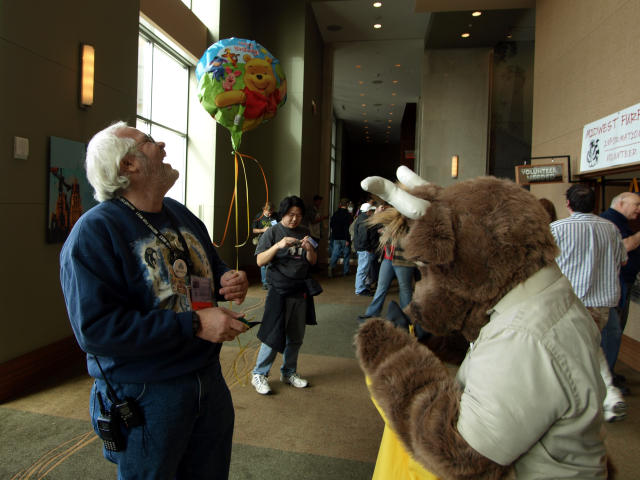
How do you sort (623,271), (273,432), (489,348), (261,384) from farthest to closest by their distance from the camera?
(623,271) → (261,384) → (273,432) → (489,348)

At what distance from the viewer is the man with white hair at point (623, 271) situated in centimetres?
354

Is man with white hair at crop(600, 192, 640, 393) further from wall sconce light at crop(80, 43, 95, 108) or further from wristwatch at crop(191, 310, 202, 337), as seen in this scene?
wall sconce light at crop(80, 43, 95, 108)

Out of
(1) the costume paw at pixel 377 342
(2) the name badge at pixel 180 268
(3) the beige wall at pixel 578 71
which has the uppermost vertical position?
(3) the beige wall at pixel 578 71

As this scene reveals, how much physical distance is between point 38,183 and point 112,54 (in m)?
1.83

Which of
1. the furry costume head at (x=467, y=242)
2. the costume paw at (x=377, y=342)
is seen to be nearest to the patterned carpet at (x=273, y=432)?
the costume paw at (x=377, y=342)

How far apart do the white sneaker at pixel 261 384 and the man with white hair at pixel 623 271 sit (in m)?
2.88

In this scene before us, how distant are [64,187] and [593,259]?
4604 millimetres

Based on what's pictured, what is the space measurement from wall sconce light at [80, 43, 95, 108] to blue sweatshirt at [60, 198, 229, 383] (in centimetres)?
338

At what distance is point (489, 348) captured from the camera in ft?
2.75

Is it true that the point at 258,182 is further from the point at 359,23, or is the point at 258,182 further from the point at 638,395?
the point at 638,395

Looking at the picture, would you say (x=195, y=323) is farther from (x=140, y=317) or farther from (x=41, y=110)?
(x=41, y=110)

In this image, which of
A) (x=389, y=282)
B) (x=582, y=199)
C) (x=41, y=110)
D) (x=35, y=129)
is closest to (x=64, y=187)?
(x=35, y=129)

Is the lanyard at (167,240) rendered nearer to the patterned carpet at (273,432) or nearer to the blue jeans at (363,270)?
the patterned carpet at (273,432)

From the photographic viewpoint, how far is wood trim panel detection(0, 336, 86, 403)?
3292 millimetres
